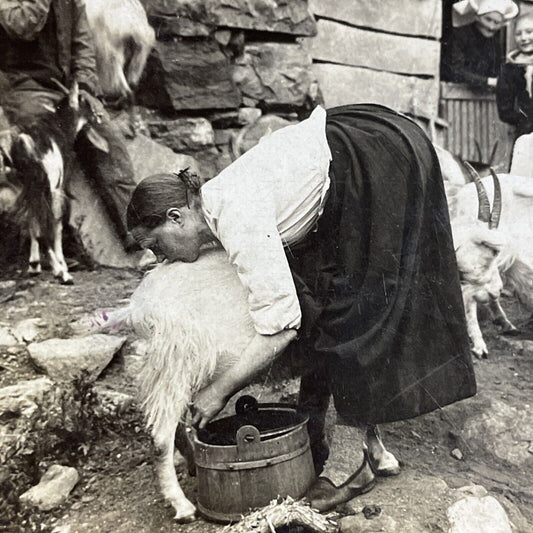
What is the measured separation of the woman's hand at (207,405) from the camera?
1.65m

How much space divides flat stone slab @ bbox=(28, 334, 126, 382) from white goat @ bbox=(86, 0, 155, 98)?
759 mm

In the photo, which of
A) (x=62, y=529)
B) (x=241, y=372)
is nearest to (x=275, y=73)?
(x=241, y=372)

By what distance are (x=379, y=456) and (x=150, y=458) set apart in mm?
699

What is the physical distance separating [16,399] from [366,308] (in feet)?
3.27

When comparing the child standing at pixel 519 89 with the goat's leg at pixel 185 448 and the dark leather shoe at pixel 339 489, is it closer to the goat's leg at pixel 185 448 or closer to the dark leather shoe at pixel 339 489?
the dark leather shoe at pixel 339 489

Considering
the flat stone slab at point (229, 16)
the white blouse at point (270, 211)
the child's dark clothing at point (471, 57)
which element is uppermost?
the flat stone slab at point (229, 16)

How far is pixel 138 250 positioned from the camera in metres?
1.92

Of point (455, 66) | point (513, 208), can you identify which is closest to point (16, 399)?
point (513, 208)

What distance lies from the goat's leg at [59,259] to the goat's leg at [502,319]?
143cm

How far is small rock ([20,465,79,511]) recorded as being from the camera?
1647mm

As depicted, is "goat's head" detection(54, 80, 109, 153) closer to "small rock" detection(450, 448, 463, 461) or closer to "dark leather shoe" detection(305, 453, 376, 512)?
"dark leather shoe" detection(305, 453, 376, 512)

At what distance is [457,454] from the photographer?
2012 mm

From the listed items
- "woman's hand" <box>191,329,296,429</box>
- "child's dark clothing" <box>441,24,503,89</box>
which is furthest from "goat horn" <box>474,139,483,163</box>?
"woman's hand" <box>191,329,296,429</box>

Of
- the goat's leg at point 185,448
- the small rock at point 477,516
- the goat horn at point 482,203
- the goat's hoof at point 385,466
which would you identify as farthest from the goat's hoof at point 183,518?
the goat horn at point 482,203
